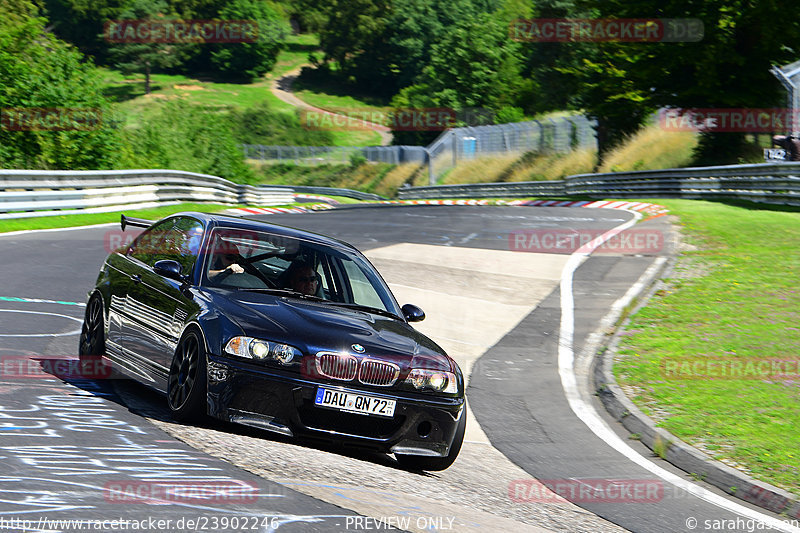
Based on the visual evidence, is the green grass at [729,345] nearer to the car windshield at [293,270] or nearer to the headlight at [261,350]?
the car windshield at [293,270]

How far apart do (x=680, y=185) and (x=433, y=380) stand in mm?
29741

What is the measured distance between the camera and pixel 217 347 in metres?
6.23

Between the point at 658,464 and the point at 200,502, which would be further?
the point at 658,464

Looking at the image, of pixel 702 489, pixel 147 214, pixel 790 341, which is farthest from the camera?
pixel 147 214

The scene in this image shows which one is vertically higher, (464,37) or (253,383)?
(464,37)

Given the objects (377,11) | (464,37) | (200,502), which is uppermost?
(377,11)

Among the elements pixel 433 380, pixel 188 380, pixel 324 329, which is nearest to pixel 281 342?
pixel 324 329

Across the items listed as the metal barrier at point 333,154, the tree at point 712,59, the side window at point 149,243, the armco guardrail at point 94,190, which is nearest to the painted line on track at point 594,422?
the side window at point 149,243

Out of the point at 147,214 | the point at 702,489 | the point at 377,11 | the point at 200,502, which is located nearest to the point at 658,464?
the point at 702,489

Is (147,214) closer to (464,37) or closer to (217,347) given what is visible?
(217,347)

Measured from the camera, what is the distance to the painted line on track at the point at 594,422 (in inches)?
267

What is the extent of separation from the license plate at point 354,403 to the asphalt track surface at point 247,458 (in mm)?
371

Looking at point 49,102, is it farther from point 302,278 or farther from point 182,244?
point 302,278

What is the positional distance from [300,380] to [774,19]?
3490cm
